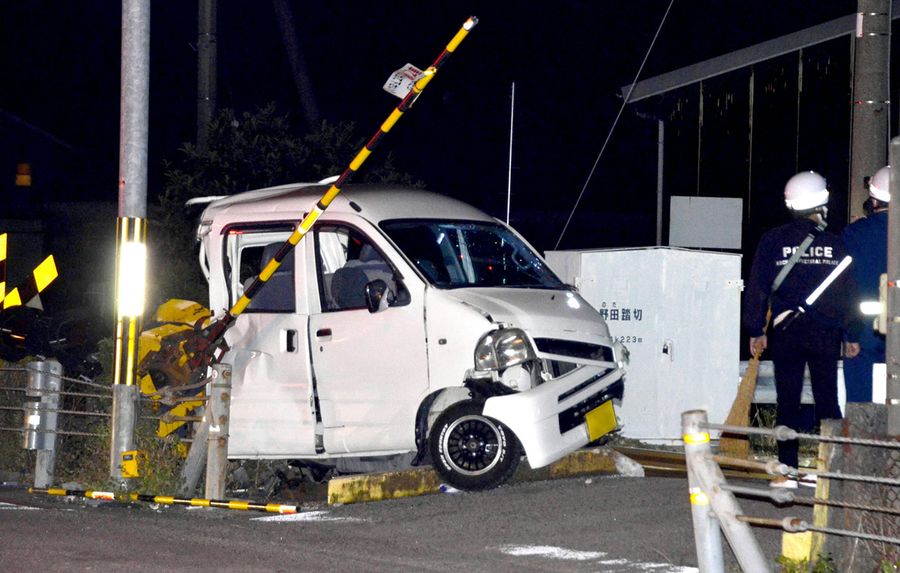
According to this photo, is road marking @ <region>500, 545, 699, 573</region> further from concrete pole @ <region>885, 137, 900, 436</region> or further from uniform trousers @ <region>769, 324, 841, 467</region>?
uniform trousers @ <region>769, 324, 841, 467</region>

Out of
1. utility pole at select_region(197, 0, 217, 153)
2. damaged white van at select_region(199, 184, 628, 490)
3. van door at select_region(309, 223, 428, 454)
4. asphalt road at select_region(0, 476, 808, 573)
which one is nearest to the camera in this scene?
asphalt road at select_region(0, 476, 808, 573)

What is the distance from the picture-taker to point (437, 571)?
6914mm

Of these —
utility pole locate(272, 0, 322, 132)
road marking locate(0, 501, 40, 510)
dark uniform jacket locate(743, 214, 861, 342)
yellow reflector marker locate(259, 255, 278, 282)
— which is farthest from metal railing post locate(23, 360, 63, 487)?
utility pole locate(272, 0, 322, 132)

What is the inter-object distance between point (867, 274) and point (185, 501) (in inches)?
180

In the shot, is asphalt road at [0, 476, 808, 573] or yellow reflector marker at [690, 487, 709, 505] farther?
asphalt road at [0, 476, 808, 573]

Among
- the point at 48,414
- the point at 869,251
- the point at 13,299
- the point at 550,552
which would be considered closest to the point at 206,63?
the point at 13,299

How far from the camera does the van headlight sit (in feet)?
28.7

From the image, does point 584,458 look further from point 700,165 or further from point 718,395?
point 700,165

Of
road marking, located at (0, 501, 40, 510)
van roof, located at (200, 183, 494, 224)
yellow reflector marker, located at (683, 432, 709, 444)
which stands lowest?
road marking, located at (0, 501, 40, 510)

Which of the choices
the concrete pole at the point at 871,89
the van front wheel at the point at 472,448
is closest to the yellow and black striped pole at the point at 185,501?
the van front wheel at the point at 472,448

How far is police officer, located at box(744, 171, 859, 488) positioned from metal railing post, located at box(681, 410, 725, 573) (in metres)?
2.60

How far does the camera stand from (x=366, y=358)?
9250mm

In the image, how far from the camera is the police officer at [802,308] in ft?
27.0

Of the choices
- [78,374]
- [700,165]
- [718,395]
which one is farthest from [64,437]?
[700,165]
